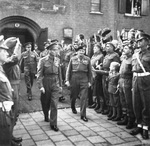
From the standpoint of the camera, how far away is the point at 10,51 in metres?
4.60

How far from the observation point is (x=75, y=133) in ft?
16.6

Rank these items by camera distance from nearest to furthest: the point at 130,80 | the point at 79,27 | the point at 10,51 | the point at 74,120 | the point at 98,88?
the point at 10,51
the point at 130,80
the point at 74,120
the point at 98,88
the point at 79,27

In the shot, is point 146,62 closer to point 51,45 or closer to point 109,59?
point 109,59

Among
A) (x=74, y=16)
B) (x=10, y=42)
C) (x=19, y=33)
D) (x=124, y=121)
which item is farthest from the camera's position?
(x=19, y=33)

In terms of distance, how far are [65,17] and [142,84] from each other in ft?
37.6

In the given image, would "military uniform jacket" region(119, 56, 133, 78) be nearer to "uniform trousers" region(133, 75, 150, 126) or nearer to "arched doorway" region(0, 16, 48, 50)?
"uniform trousers" region(133, 75, 150, 126)

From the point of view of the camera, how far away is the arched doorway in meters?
14.0

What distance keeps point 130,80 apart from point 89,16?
11.3m

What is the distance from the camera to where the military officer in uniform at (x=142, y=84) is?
4709 mm

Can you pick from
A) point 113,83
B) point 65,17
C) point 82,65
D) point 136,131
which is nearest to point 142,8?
point 65,17

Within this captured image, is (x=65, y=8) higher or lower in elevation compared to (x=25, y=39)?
higher

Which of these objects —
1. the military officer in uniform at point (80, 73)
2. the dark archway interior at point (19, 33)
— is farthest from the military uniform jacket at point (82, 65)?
the dark archway interior at point (19, 33)

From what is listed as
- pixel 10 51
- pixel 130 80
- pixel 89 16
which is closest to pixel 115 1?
pixel 89 16

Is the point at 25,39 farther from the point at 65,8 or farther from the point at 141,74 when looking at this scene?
the point at 141,74
